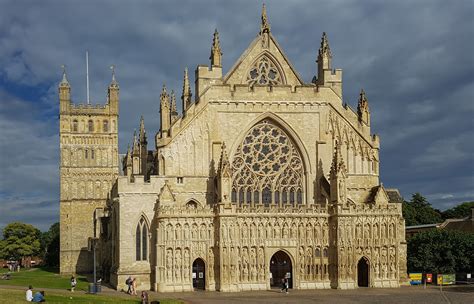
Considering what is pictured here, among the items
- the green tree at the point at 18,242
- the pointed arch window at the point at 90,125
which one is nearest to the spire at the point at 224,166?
the pointed arch window at the point at 90,125

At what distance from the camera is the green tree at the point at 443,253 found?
5853 centimetres

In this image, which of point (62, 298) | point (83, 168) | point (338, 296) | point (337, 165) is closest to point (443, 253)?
point (337, 165)

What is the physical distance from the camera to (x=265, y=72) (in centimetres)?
5944

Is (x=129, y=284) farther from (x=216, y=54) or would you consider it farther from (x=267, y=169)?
(x=216, y=54)

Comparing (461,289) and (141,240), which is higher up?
(141,240)

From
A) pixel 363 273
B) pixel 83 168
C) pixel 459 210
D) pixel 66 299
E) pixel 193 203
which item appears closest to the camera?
pixel 66 299

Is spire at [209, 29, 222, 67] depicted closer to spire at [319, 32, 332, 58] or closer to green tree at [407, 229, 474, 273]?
spire at [319, 32, 332, 58]

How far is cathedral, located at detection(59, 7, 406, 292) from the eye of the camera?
51500mm

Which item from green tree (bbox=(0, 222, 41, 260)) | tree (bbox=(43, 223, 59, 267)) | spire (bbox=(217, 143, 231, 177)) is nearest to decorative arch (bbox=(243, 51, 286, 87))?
spire (bbox=(217, 143, 231, 177))

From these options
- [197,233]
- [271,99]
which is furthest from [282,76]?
[197,233]

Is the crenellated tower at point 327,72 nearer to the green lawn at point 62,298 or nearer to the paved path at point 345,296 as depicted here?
the paved path at point 345,296

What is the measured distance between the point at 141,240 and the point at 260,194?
10922mm

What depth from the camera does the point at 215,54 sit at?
2295 inches

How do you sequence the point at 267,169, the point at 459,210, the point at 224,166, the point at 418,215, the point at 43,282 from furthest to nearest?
the point at 459,210 → the point at 418,215 → the point at 43,282 → the point at 267,169 → the point at 224,166
